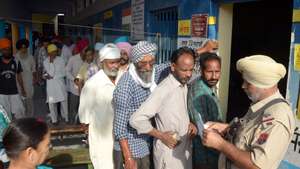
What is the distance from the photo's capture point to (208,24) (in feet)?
16.5

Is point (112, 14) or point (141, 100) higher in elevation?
point (112, 14)

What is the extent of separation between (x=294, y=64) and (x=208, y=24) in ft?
5.45

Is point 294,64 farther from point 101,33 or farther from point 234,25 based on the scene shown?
point 101,33

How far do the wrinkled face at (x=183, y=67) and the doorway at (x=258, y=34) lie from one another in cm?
220

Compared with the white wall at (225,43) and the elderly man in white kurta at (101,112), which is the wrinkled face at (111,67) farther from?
the white wall at (225,43)

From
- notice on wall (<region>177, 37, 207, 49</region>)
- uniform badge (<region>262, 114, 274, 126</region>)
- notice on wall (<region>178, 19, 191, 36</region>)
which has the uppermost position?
notice on wall (<region>178, 19, 191, 36</region>)

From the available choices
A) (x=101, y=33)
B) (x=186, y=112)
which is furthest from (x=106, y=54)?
(x=101, y=33)

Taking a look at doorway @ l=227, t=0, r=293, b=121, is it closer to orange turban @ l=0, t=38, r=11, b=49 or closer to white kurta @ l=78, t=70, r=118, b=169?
white kurta @ l=78, t=70, r=118, b=169

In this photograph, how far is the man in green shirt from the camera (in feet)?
9.05

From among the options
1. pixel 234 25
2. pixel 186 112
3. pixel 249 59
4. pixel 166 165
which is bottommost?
pixel 166 165

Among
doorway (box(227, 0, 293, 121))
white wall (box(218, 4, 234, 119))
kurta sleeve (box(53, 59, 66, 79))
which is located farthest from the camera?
kurta sleeve (box(53, 59, 66, 79))

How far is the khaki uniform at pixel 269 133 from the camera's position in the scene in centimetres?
187

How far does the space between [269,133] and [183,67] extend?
0.99 m

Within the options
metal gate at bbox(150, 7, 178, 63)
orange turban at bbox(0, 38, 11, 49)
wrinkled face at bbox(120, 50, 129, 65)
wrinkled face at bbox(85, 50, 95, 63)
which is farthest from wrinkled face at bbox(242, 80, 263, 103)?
orange turban at bbox(0, 38, 11, 49)
